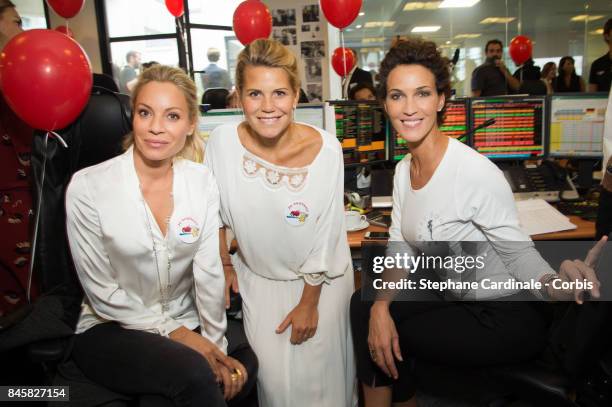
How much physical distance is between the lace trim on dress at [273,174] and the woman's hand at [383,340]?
19.1 inches

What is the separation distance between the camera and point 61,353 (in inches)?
50.2

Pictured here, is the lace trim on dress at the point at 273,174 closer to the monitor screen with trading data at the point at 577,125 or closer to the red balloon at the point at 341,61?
the monitor screen with trading data at the point at 577,125

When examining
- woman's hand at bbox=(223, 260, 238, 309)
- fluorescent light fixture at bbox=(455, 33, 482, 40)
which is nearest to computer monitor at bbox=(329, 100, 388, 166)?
woman's hand at bbox=(223, 260, 238, 309)

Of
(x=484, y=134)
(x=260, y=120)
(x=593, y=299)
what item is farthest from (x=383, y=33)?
(x=593, y=299)

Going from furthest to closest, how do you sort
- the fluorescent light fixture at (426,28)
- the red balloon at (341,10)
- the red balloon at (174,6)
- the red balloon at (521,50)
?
the fluorescent light fixture at (426,28) → the red balloon at (521,50) → the red balloon at (174,6) → the red balloon at (341,10)

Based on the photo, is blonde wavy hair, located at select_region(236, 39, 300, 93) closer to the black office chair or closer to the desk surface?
the desk surface

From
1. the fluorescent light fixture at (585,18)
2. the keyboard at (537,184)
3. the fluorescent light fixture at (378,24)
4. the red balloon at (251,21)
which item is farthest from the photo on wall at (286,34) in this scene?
the keyboard at (537,184)

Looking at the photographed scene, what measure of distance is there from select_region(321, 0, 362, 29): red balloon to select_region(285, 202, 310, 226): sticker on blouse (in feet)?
7.93

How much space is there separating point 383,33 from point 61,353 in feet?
22.3

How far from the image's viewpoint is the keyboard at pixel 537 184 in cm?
236

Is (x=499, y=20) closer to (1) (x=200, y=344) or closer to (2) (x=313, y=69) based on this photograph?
(2) (x=313, y=69)

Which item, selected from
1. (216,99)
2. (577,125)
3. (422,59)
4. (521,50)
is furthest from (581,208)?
(521,50)

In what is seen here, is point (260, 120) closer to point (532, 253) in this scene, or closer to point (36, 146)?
point (36, 146)

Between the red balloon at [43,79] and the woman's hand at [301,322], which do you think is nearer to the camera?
the red balloon at [43,79]
